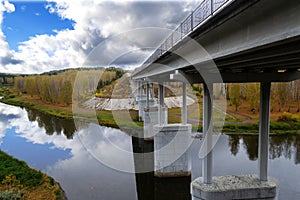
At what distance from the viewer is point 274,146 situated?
64.0ft

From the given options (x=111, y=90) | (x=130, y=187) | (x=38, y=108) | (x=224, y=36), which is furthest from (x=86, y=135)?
(x=111, y=90)

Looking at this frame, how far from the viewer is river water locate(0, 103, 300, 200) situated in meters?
12.0

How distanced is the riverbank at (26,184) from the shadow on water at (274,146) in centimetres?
1266

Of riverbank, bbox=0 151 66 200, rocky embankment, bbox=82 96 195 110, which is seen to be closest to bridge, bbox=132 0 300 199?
riverbank, bbox=0 151 66 200

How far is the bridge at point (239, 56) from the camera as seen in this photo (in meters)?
3.64

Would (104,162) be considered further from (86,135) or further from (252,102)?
(252,102)

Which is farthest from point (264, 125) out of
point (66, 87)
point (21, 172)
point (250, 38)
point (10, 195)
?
point (66, 87)

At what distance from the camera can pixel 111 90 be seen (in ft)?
185

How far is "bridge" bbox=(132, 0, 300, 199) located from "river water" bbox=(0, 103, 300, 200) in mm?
4309

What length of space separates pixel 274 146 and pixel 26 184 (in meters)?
18.7

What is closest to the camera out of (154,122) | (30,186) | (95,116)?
(30,186)

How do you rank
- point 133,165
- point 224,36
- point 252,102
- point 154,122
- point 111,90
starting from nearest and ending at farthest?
point 224,36 → point 133,165 → point 154,122 → point 252,102 → point 111,90

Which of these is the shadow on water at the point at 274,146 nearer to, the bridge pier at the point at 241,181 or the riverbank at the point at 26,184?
the bridge pier at the point at 241,181

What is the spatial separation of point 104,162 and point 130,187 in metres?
4.89
